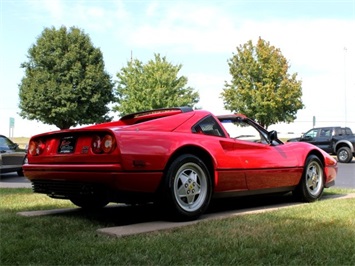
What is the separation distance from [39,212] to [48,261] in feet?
7.03

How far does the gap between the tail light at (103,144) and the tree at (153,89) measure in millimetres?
29605

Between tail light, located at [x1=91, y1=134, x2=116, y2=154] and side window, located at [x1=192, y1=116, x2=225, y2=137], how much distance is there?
106 cm

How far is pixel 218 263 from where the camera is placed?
9.57 ft

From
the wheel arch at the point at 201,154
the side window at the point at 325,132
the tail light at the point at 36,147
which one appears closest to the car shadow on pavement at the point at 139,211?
the wheel arch at the point at 201,154

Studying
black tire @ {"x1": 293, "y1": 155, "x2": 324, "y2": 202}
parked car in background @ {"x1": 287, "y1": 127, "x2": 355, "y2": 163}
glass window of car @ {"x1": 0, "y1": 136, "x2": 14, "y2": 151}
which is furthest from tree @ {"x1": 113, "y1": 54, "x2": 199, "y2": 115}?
black tire @ {"x1": 293, "y1": 155, "x2": 324, "y2": 202}

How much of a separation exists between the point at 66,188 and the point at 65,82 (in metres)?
31.9

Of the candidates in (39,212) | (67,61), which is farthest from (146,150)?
(67,61)

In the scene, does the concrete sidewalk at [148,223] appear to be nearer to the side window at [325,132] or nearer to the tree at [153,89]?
the side window at [325,132]

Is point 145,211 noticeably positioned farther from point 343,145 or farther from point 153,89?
point 153,89

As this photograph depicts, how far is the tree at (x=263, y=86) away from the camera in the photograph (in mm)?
32625

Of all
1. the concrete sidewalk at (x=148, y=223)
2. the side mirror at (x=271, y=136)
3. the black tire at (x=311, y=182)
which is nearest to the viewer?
the concrete sidewalk at (x=148, y=223)

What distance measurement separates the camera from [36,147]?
4895 mm

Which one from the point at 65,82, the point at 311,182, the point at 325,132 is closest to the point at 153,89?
→ the point at 65,82

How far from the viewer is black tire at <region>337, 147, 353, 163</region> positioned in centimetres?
1844
